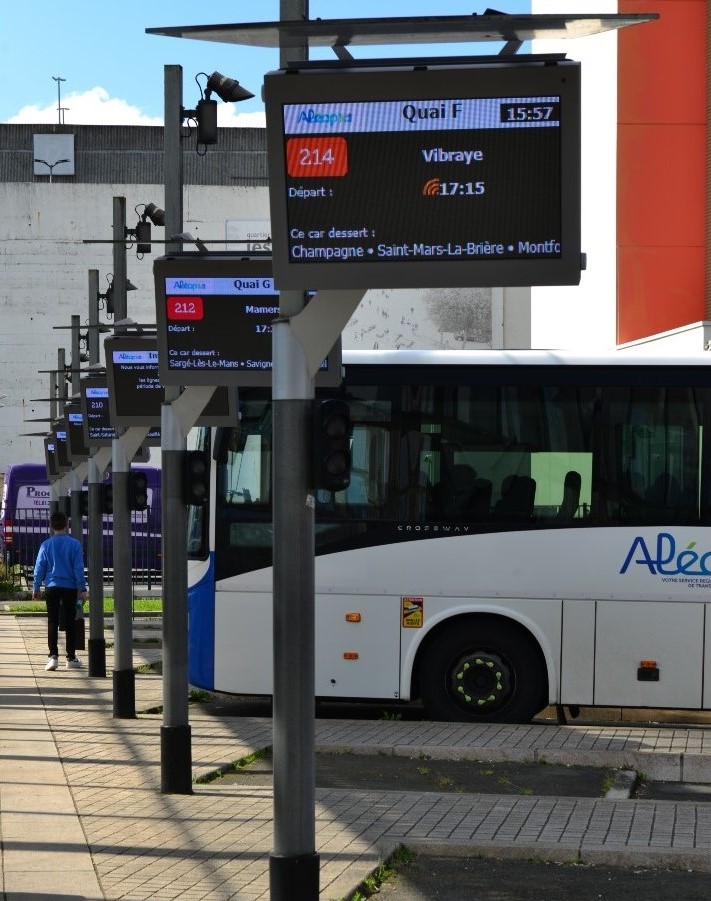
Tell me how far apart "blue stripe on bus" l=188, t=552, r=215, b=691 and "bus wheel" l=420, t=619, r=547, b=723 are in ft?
6.39

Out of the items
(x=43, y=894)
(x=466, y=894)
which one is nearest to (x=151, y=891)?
(x=43, y=894)

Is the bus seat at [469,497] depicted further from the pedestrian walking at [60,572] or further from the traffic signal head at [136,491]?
the pedestrian walking at [60,572]

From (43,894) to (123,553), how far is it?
836 centimetres

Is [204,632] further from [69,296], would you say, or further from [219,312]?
[69,296]

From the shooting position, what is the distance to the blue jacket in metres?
19.9

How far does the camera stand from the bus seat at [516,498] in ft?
48.4

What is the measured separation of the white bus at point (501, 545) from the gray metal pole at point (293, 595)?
7.46 meters

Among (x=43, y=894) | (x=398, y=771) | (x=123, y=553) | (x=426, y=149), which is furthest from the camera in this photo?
(x=123, y=553)

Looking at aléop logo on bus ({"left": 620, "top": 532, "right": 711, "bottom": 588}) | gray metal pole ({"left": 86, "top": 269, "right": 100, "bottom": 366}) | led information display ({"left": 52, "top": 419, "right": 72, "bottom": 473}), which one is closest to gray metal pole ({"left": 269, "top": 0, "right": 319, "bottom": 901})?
aléop logo on bus ({"left": 620, "top": 532, "right": 711, "bottom": 588})

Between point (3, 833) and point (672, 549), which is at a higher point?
point (672, 549)

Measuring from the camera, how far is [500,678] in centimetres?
1475

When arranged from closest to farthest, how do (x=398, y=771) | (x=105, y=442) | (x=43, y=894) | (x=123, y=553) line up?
1. (x=43, y=894)
2. (x=398, y=771)
3. (x=123, y=553)
4. (x=105, y=442)

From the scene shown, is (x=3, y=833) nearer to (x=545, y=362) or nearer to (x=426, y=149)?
(x=426, y=149)

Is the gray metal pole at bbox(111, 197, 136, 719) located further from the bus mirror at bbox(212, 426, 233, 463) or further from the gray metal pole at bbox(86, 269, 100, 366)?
the gray metal pole at bbox(86, 269, 100, 366)
